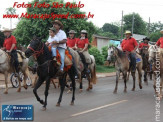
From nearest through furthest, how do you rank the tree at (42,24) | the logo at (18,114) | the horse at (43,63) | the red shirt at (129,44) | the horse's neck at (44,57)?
the logo at (18,114), the horse at (43,63), the horse's neck at (44,57), the red shirt at (129,44), the tree at (42,24)

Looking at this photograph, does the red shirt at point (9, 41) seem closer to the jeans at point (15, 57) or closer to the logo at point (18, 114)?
the jeans at point (15, 57)

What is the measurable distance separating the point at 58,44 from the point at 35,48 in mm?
1093

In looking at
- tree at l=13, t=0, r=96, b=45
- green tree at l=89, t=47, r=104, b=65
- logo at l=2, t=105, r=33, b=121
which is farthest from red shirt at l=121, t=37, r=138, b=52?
green tree at l=89, t=47, r=104, b=65

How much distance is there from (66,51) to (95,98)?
2446 millimetres

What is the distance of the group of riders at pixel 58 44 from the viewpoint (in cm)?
941

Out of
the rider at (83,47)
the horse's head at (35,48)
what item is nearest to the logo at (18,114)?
the horse's head at (35,48)

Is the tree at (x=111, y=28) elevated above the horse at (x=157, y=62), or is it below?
above

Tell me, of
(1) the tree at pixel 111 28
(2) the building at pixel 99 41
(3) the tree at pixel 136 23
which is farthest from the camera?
(1) the tree at pixel 111 28

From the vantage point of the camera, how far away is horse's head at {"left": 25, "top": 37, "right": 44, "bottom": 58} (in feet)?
27.8

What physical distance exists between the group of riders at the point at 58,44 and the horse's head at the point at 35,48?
64cm

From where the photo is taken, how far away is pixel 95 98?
1128 centimetres

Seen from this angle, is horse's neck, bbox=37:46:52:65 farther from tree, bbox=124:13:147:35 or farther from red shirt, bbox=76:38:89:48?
tree, bbox=124:13:147:35

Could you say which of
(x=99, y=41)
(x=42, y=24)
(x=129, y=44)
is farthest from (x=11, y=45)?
(x=99, y=41)

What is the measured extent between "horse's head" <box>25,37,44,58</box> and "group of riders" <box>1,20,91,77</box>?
64cm
